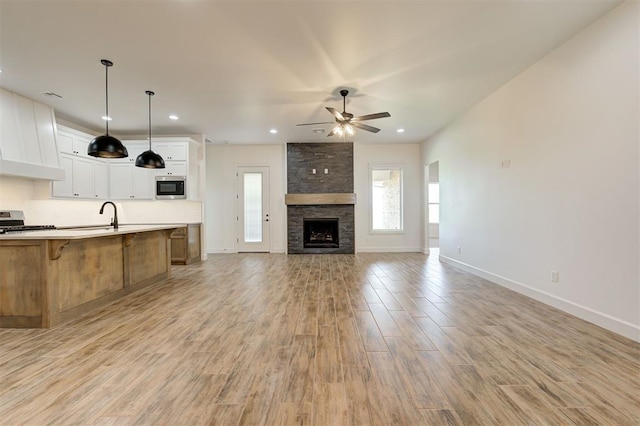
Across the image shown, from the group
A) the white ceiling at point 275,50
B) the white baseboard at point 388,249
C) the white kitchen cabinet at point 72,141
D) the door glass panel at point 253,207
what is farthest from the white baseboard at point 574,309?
the white kitchen cabinet at point 72,141

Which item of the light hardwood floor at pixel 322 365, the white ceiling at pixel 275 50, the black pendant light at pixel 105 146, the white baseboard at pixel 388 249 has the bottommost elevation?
the light hardwood floor at pixel 322 365

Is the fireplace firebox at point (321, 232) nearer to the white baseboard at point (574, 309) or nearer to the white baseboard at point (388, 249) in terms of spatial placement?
the white baseboard at point (388, 249)

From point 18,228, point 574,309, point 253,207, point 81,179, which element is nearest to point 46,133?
point 81,179

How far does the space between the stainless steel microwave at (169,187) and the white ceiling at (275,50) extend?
1.60 m

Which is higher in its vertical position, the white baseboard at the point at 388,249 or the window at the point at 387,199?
the window at the point at 387,199

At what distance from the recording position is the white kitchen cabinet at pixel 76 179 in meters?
5.04

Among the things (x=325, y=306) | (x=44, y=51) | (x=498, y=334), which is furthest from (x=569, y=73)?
(x=44, y=51)

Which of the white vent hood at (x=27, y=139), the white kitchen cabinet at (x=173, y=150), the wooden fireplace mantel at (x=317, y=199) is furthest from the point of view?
the wooden fireplace mantel at (x=317, y=199)

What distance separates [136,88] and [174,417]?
14.3ft

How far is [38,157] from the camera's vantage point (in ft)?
14.5

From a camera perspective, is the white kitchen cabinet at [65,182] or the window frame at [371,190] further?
the window frame at [371,190]

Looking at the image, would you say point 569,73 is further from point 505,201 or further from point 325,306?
point 325,306

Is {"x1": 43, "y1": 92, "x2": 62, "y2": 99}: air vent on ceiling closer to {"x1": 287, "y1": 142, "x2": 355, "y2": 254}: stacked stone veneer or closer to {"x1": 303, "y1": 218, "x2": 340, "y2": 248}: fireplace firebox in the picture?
{"x1": 287, "y1": 142, "x2": 355, "y2": 254}: stacked stone veneer

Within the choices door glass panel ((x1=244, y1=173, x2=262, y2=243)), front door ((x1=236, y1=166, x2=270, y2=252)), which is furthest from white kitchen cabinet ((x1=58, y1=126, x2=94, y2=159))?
door glass panel ((x1=244, y1=173, x2=262, y2=243))
